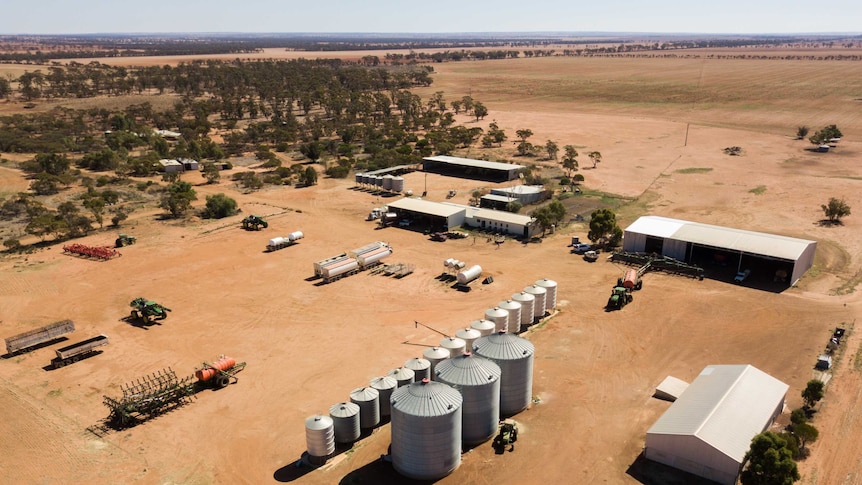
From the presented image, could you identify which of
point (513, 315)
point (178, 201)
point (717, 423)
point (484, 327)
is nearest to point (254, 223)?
point (178, 201)

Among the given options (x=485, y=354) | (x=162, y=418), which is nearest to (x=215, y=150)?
(x=162, y=418)

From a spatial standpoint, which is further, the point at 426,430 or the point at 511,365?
the point at 511,365

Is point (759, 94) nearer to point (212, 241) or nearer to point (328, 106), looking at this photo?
point (328, 106)

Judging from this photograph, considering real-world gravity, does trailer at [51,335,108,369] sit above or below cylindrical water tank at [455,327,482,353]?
below

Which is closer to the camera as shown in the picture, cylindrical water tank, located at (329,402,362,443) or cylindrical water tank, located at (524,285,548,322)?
cylindrical water tank, located at (329,402,362,443)

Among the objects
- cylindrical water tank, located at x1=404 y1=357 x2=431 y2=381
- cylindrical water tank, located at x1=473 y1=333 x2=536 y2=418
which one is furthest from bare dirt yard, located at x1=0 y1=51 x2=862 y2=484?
cylindrical water tank, located at x1=404 y1=357 x2=431 y2=381

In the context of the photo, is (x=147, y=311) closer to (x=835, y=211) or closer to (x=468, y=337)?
(x=468, y=337)

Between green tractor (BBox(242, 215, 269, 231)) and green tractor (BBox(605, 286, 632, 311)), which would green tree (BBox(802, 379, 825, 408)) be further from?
green tractor (BBox(242, 215, 269, 231))

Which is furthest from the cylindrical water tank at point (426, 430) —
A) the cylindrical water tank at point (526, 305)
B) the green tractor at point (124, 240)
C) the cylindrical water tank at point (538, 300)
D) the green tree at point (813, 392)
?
the green tractor at point (124, 240)
